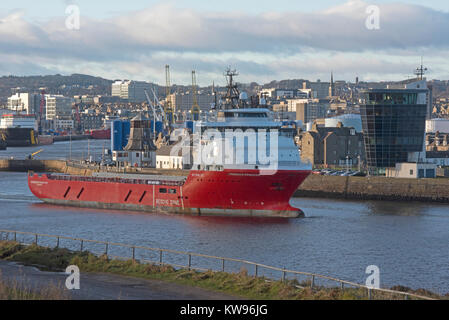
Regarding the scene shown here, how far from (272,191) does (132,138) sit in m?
37.1

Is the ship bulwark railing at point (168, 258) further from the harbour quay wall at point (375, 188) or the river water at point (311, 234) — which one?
the harbour quay wall at point (375, 188)

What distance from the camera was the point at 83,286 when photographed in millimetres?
19766

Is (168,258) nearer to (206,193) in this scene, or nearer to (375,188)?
(206,193)

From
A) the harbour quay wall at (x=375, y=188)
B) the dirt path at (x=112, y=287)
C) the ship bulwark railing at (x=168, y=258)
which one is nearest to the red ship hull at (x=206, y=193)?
the ship bulwark railing at (x=168, y=258)

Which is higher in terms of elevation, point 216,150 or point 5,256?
point 216,150

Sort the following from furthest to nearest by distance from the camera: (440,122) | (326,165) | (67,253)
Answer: (440,122)
(326,165)
(67,253)

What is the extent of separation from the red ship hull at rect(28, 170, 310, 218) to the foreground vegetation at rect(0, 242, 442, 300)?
19751mm

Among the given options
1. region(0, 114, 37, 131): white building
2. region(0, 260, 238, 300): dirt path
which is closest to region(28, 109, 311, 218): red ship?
region(0, 260, 238, 300): dirt path

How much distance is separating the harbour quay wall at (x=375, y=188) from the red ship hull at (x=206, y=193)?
601 inches

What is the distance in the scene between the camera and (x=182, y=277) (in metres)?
21.4

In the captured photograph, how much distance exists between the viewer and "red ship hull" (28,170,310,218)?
145ft

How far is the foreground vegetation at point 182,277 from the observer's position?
60.0 feet

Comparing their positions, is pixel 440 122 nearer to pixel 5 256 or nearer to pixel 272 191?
pixel 272 191
